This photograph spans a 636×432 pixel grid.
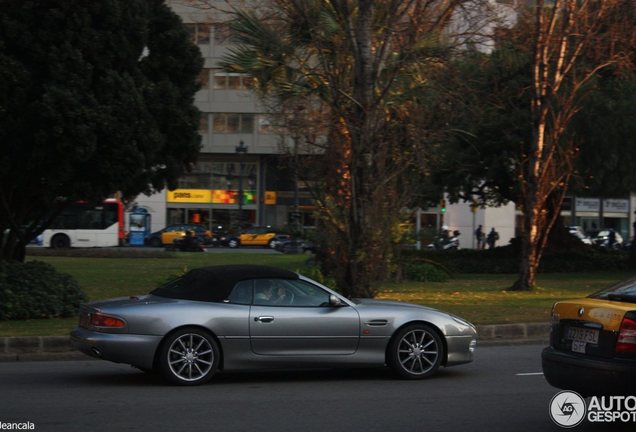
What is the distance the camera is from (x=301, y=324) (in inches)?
394

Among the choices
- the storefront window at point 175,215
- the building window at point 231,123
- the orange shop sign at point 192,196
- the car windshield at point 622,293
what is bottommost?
the car windshield at point 622,293

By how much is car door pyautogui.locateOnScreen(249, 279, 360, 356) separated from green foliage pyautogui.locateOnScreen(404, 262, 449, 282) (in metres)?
16.1

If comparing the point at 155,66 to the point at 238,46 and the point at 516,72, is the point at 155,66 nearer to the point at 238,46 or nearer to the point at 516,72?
the point at 238,46

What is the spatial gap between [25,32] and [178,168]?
4.71 metres

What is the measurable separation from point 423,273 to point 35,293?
47.6ft

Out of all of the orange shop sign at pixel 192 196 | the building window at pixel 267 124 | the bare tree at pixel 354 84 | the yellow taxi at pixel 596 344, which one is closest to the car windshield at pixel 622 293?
the yellow taxi at pixel 596 344

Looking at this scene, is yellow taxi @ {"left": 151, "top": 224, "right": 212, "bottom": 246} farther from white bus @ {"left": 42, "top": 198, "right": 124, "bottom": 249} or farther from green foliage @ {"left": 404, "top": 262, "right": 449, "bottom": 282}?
green foliage @ {"left": 404, "top": 262, "right": 449, "bottom": 282}

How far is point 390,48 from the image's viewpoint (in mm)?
16734

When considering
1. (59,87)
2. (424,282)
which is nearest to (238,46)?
(59,87)

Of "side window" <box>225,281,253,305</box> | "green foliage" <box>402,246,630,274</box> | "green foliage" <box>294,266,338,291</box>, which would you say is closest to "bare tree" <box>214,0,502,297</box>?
"green foliage" <box>294,266,338,291</box>

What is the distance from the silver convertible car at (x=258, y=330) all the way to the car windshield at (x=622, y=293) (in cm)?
286

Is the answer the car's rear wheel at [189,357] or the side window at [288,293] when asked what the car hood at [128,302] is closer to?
the car's rear wheel at [189,357]

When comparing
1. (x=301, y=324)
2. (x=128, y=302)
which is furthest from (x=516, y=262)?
(x=128, y=302)

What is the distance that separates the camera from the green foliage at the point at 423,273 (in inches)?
1046
